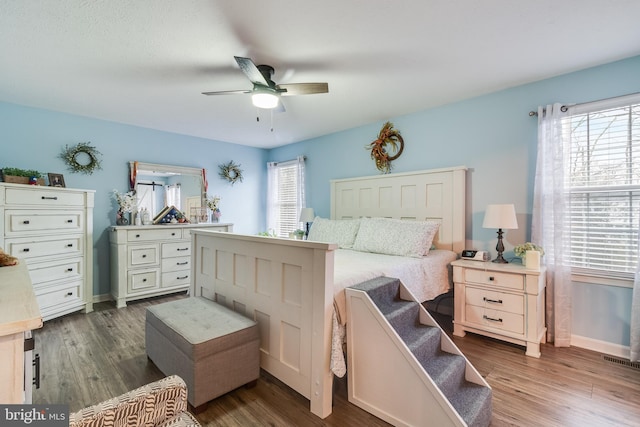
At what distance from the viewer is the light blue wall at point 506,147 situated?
2539 mm

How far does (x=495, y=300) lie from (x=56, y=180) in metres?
4.95

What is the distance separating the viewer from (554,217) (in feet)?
8.87

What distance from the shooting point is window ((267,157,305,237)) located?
205 inches

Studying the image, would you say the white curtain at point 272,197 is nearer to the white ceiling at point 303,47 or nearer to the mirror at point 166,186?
the mirror at point 166,186

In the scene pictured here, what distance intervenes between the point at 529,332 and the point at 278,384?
84.0 inches

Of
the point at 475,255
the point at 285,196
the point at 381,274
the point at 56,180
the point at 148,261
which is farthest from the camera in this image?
the point at 285,196

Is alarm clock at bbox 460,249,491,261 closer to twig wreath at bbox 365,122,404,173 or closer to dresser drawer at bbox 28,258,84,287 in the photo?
twig wreath at bbox 365,122,404,173

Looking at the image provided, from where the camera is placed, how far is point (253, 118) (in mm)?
3980

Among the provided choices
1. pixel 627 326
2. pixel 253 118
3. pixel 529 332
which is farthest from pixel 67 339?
pixel 627 326

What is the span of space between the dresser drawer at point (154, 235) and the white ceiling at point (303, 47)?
63.5 inches

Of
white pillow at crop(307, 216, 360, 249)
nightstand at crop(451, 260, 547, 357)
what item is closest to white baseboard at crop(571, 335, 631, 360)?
nightstand at crop(451, 260, 547, 357)

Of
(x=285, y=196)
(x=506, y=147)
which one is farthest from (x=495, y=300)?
(x=285, y=196)

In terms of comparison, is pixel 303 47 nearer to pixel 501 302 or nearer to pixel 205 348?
pixel 205 348

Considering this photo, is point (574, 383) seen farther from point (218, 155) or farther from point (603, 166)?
point (218, 155)
